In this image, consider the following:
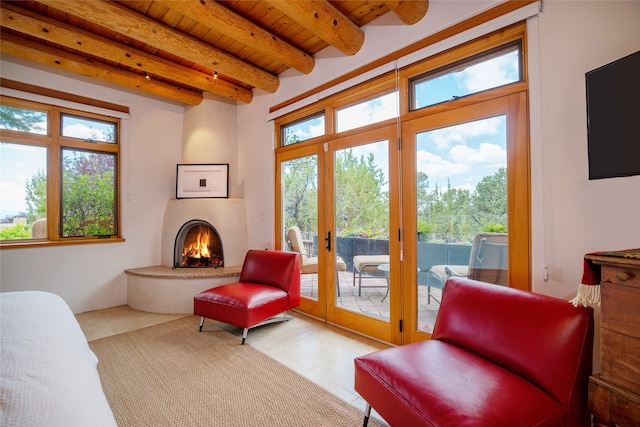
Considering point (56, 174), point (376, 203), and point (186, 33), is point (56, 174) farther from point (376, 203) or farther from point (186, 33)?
point (376, 203)

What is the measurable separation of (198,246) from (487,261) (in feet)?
12.5

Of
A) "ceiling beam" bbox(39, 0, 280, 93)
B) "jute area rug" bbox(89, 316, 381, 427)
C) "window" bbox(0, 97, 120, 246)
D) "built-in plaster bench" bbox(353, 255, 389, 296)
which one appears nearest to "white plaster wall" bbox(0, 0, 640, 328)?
"window" bbox(0, 97, 120, 246)

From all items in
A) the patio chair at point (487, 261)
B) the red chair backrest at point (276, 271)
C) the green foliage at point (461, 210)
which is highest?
the green foliage at point (461, 210)

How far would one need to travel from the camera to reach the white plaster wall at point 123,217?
3.26m

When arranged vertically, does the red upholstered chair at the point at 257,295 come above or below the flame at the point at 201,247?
below

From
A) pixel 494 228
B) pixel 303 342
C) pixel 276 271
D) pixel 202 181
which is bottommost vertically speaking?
pixel 303 342

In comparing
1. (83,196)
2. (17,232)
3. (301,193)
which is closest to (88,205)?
(83,196)

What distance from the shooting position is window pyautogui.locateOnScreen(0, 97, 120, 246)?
3.25 m

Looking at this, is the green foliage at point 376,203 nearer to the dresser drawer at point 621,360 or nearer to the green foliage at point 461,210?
the green foliage at point 461,210

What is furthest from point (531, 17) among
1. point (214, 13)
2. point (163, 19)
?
point (163, 19)

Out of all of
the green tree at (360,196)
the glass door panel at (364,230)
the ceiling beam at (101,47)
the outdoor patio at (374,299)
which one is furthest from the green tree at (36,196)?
the outdoor patio at (374,299)

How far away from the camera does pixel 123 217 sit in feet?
12.9

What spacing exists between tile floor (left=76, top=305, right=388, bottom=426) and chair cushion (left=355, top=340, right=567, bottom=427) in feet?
1.61

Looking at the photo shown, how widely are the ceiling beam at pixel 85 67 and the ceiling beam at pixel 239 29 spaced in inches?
58.3
